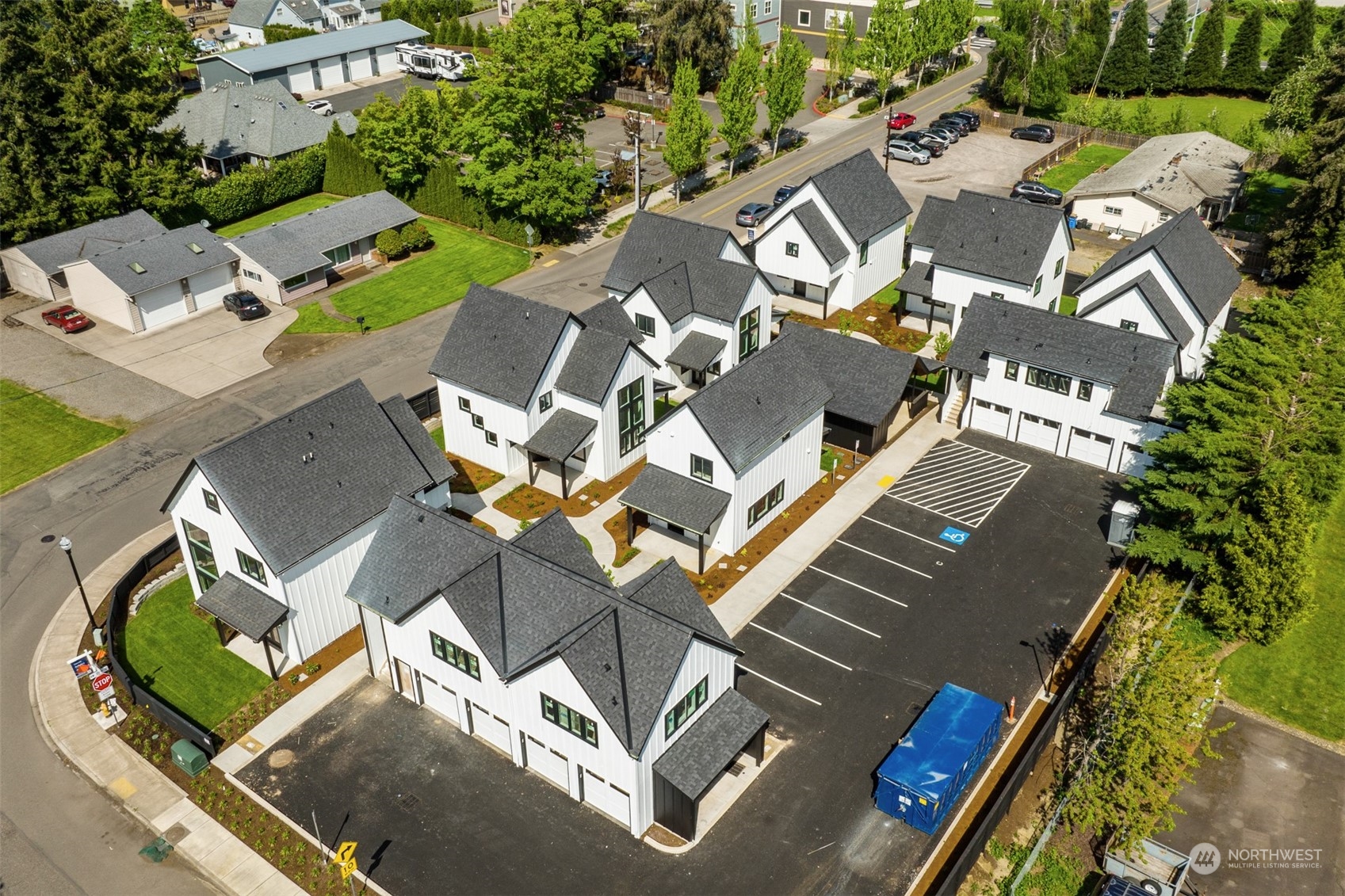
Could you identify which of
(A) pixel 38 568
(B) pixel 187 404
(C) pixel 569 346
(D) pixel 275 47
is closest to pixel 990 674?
(C) pixel 569 346

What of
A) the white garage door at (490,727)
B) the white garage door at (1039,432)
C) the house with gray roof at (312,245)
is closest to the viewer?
the white garage door at (490,727)

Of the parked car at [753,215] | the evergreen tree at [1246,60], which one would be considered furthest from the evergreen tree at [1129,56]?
the parked car at [753,215]

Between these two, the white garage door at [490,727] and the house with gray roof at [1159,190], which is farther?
the house with gray roof at [1159,190]

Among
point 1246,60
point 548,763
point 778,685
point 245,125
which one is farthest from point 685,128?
point 1246,60

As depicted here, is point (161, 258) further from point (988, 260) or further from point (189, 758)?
point (988, 260)

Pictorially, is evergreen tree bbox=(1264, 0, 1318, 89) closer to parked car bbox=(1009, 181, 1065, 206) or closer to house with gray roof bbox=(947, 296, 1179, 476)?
parked car bbox=(1009, 181, 1065, 206)

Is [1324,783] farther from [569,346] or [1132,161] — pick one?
[1132,161]

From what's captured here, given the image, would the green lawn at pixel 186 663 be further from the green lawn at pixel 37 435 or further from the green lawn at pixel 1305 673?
the green lawn at pixel 1305 673
